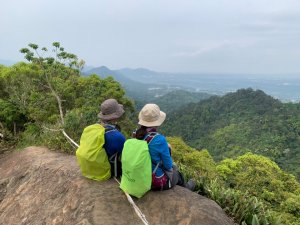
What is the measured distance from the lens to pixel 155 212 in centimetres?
459

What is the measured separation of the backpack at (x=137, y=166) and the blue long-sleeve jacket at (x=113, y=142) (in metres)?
0.43

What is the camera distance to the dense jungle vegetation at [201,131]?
290 inches

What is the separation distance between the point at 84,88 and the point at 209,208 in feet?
46.6

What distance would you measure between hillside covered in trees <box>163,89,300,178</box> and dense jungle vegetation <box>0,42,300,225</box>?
0.19 metres

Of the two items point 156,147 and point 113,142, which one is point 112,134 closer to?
point 113,142

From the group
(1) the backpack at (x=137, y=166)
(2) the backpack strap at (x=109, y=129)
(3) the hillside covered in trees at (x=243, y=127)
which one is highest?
(2) the backpack strap at (x=109, y=129)

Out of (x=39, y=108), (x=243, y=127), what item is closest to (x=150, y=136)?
(x=39, y=108)

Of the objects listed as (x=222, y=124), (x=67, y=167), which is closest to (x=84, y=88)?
(x=67, y=167)

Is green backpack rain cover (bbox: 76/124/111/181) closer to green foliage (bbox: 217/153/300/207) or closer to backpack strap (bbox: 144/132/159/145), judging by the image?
backpack strap (bbox: 144/132/159/145)

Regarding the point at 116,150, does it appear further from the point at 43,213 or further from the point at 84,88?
the point at 84,88

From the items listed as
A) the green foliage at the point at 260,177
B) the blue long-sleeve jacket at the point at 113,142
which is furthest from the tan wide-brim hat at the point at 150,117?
the green foliage at the point at 260,177

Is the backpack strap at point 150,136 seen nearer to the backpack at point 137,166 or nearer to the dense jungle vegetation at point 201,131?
the backpack at point 137,166

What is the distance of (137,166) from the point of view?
4.42 metres

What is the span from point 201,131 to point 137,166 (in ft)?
245
